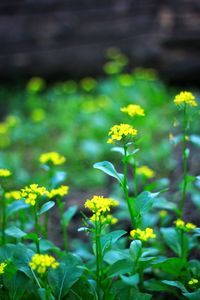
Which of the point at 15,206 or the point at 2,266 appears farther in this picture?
the point at 15,206

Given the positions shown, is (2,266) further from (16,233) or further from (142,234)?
(142,234)

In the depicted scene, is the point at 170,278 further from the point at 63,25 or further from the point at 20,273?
the point at 63,25

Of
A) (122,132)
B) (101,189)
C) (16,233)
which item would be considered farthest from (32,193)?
(101,189)

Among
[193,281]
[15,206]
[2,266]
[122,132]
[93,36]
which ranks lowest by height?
[193,281]

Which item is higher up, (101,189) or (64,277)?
(101,189)

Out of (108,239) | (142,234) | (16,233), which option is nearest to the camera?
(142,234)

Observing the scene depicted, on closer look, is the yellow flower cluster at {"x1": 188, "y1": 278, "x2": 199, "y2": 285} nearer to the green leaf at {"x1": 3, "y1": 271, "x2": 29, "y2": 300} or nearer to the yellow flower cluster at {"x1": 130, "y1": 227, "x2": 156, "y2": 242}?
the yellow flower cluster at {"x1": 130, "y1": 227, "x2": 156, "y2": 242}

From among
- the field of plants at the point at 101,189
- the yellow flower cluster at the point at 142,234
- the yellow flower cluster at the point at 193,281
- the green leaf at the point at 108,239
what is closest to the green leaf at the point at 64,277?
the field of plants at the point at 101,189
